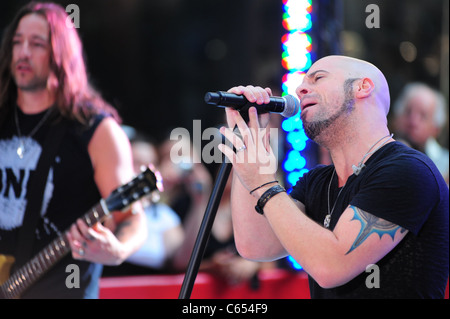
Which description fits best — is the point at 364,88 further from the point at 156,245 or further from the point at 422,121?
the point at 422,121

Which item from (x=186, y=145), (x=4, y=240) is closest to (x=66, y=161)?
(x=4, y=240)

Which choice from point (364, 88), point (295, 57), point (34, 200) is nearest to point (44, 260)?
point (34, 200)

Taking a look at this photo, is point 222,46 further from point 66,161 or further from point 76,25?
point 66,161

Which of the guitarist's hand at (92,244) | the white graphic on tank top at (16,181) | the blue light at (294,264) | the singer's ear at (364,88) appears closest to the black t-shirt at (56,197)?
the white graphic on tank top at (16,181)

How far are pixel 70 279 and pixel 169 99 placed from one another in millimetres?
4946

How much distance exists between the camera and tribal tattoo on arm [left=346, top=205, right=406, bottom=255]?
5.56ft

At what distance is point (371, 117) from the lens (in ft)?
6.49

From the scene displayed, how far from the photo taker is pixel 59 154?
107 inches

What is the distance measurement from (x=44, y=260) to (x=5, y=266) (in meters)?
0.27

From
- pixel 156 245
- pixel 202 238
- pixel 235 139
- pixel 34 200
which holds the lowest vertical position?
pixel 156 245

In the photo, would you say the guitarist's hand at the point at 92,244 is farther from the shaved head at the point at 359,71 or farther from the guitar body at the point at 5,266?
the shaved head at the point at 359,71

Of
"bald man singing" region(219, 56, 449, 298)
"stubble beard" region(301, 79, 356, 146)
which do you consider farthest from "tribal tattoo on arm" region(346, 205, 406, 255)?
"stubble beard" region(301, 79, 356, 146)

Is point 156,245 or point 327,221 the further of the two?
point 156,245

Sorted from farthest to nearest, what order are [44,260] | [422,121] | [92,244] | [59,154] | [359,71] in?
[422,121] < [59,154] < [44,260] < [92,244] < [359,71]
